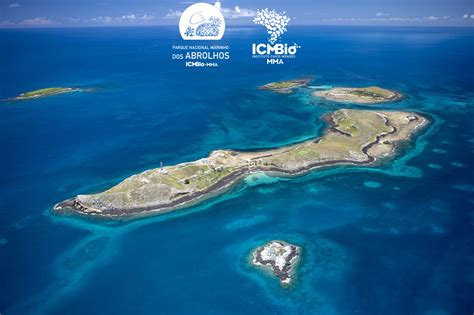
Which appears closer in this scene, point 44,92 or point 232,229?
point 232,229

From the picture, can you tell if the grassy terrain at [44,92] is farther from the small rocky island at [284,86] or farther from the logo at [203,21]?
the small rocky island at [284,86]

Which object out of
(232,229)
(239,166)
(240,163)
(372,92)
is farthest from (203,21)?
(232,229)

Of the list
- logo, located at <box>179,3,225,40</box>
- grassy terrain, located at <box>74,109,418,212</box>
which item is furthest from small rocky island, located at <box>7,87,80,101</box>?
grassy terrain, located at <box>74,109,418,212</box>

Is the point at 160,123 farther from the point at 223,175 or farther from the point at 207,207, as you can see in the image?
the point at 207,207

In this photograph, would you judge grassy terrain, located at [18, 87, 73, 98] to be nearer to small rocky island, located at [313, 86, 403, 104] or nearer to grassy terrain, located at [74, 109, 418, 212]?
grassy terrain, located at [74, 109, 418, 212]

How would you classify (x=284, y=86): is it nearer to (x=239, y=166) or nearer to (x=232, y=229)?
(x=239, y=166)

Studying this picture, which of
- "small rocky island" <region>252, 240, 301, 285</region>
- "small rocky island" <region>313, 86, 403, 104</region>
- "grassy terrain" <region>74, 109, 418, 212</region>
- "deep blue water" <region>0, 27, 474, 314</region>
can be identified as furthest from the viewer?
"small rocky island" <region>313, 86, 403, 104</region>
